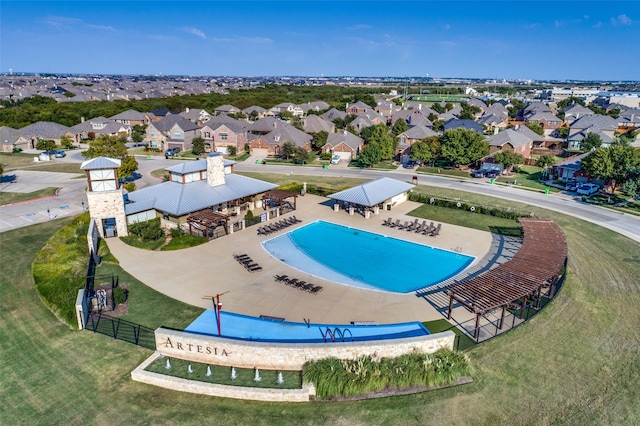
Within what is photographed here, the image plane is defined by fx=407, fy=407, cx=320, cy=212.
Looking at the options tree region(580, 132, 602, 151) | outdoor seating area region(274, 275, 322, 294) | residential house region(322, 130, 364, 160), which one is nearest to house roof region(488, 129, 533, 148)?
tree region(580, 132, 602, 151)

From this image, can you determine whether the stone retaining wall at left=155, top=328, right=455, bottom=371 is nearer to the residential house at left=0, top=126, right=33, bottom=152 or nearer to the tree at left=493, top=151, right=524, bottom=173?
the tree at left=493, top=151, right=524, bottom=173

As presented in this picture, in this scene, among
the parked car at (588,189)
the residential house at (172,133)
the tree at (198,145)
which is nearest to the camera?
the parked car at (588,189)

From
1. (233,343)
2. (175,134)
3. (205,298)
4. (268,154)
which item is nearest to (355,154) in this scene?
(268,154)

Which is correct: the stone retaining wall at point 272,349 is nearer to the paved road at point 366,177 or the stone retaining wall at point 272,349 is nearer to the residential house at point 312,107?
the paved road at point 366,177

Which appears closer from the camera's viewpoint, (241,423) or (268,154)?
(241,423)

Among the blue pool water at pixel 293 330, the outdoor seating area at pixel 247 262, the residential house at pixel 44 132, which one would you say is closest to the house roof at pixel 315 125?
the residential house at pixel 44 132

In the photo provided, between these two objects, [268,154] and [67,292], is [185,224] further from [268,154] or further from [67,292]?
[268,154]

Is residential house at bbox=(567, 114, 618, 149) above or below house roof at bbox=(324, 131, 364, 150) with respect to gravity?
above
